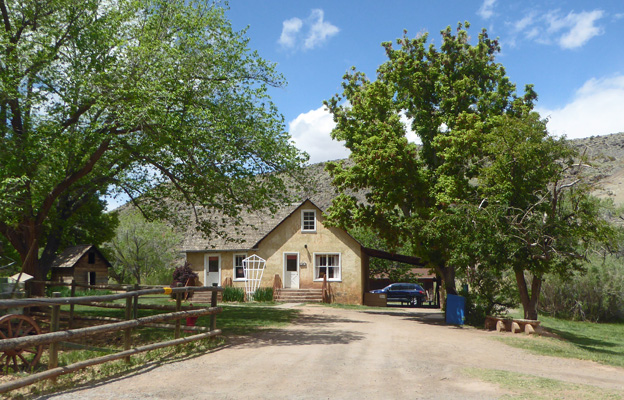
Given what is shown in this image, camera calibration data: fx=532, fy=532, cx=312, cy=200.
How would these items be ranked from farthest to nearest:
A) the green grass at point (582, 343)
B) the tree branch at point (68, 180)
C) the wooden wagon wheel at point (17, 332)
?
the tree branch at point (68, 180) → the green grass at point (582, 343) → the wooden wagon wheel at point (17, 332)

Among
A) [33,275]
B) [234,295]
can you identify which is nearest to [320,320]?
[33,275]

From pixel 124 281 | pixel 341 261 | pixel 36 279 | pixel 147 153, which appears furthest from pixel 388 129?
pixel 124 281

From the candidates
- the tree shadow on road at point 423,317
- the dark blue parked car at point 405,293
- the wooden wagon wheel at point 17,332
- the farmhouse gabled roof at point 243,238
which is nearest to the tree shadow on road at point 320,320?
the tree shadow on road at point 423,317

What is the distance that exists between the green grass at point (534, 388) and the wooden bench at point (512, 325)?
867 cm

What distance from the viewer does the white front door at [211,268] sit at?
115ft

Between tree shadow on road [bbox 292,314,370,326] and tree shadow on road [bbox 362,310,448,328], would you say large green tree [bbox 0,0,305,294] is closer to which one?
tree shadow on road [bbox 292,314,370,326]

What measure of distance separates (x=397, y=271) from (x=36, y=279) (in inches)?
1022

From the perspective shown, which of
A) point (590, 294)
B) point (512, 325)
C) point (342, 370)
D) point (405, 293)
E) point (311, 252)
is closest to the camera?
point (342, 370)

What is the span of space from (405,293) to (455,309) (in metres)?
14.8

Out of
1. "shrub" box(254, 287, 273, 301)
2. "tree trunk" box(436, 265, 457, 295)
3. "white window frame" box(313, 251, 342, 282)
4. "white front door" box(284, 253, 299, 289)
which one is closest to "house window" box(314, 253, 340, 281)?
"white window frame" box(313, 251, 342, 282)

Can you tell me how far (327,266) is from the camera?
3241cm

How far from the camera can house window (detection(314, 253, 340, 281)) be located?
106ft

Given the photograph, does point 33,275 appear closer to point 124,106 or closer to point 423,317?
point 124,106

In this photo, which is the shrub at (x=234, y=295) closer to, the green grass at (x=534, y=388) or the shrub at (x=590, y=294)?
the shrub at (x=590, y=294)
